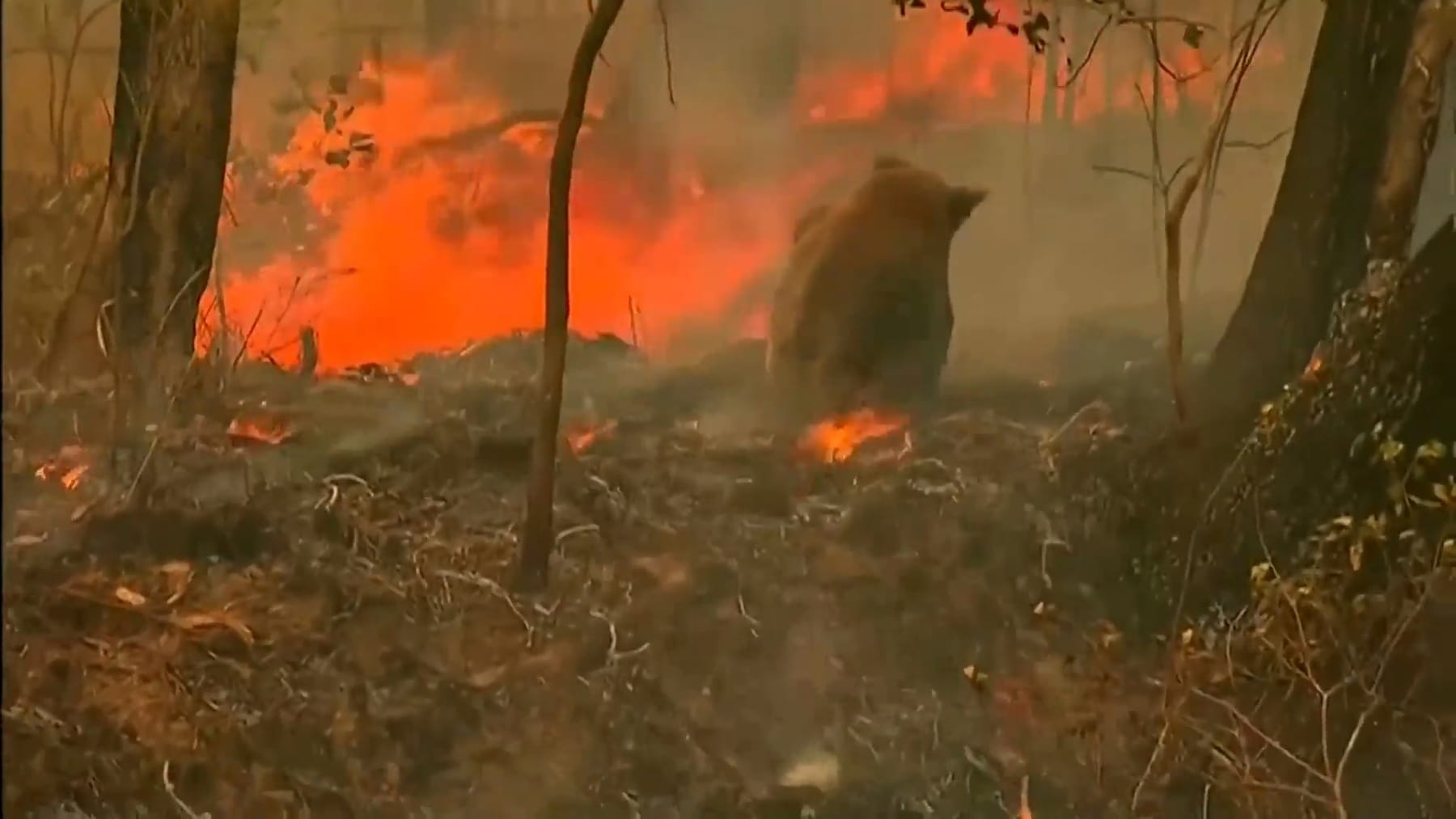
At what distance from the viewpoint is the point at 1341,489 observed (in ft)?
5.31

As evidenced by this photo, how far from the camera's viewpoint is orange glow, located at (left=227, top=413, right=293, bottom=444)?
1538mm

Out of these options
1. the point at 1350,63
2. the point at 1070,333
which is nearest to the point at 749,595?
the point at 1070,333

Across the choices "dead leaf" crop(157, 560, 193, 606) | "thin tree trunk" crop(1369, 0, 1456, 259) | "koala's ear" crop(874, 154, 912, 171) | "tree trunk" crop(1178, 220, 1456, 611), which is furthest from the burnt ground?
"thin tree trunk" crop(1369, 0, 1456, 259)

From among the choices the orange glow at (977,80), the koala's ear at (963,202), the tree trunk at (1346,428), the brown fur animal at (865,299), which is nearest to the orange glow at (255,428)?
the brown fur animal at (865,299)

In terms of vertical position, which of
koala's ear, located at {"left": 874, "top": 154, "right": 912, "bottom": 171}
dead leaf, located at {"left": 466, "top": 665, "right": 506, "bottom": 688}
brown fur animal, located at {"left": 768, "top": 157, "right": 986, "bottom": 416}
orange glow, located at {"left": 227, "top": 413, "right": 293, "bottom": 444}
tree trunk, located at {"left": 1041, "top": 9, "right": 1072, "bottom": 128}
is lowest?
dead leaf, located at {"left": 466, "top": 665, "right": 506, "bottom": 688}

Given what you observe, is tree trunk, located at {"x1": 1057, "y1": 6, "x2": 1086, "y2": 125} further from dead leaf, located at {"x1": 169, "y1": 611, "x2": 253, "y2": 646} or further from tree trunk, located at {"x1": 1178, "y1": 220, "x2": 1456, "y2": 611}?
dead leaf, located at {"x1": 169, "y1": 611, "x2": 253, "y2": 646}

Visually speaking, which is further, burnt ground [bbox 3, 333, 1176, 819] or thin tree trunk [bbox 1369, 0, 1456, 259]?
thin tree trunk [bbox 1369, 0, 1456, 259]

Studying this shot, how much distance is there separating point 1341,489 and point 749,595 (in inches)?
28.2

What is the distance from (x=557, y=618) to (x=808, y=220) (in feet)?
1.80

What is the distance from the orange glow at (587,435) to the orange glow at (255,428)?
1.07 ft

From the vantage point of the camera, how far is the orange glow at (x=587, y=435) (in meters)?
1.58

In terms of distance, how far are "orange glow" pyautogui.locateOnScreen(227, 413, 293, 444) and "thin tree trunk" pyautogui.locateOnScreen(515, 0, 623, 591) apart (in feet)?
0.96

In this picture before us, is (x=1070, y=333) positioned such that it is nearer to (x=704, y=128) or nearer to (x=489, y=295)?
(x=704, y=128)

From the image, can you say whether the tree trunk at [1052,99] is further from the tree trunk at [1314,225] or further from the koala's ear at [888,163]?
the tree trunk at [1314,225]
